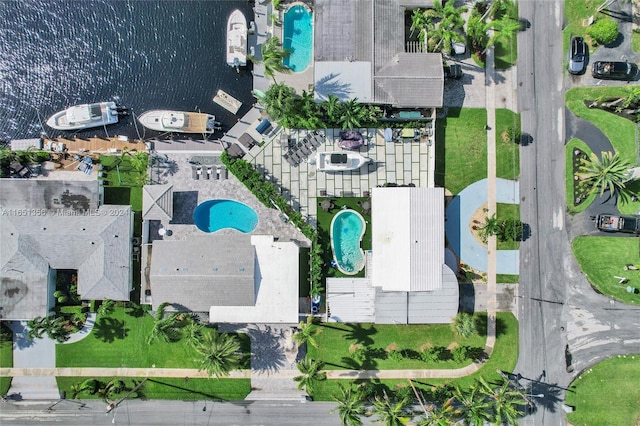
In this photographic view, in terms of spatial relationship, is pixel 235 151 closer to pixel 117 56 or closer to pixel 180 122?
pixel 180 122

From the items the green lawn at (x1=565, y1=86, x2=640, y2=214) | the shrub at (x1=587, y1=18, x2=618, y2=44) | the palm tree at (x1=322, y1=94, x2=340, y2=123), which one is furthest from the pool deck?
the shrub at (x1=587, y1=18, x2=618, y2=44)

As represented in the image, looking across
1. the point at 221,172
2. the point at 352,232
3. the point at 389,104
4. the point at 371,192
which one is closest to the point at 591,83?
the point at 389,104

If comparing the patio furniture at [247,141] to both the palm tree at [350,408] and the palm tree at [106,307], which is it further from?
the palm tree at [350,408]

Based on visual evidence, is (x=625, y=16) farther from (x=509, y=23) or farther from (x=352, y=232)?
(x=352, y=232)

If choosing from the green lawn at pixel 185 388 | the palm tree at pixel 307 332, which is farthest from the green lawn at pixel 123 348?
the palm tree at pixel 307 332

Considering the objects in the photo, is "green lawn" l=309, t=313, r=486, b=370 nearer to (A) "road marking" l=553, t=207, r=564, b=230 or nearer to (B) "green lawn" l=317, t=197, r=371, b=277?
(B) "green lawn" l=317, t=197, r=371, b=277
